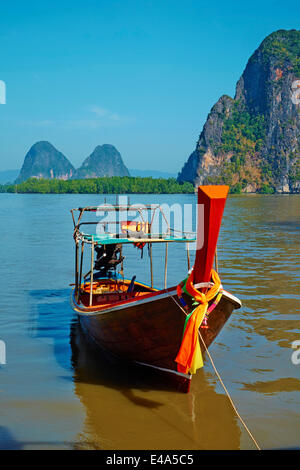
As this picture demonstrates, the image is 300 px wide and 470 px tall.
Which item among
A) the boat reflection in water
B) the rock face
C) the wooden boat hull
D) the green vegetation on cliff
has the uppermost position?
the rock face

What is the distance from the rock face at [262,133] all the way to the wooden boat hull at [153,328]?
4818 inches

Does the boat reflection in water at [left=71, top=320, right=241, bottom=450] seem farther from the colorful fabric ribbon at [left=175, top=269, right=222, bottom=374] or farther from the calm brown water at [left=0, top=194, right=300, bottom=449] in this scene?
the colorful fabric ribbon at [left=175, top=269, right=222, bottom=374]

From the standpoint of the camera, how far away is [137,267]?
14.9 m

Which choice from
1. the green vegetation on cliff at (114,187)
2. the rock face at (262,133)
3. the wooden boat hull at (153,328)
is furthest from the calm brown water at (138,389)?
the rock face at (262,133)

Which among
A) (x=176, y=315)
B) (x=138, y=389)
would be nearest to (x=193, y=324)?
(x=176, y=315)

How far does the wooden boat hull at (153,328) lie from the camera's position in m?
5.27

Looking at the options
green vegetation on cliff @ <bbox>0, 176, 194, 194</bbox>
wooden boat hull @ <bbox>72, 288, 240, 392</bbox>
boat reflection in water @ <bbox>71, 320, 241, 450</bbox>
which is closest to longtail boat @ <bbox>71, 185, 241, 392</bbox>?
wooden boat hull @ <bbox>72, 288, 240, 392</bbox>

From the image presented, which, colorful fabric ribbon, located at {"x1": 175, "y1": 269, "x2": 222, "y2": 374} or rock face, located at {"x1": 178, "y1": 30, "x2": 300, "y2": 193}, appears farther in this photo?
rock face, located at {"x1": 178, "y1": 30, "x2": 300, "y2": 193}

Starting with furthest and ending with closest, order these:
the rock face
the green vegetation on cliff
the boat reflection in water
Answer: the rock face → the green vegetation on cliff → the boat reflection in water

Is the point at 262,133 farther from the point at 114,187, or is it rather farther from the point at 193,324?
the point at 193,324

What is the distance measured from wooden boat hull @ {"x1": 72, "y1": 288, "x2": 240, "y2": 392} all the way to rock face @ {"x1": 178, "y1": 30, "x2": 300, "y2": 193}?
122373mm

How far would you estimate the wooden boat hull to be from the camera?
207 inches

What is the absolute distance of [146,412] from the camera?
5.41 m
